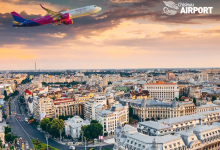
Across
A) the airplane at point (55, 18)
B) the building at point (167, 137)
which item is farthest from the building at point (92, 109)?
the airplane at point (55, 18)

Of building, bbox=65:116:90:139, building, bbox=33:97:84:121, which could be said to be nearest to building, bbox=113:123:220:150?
building, bbox=65:116:90:139

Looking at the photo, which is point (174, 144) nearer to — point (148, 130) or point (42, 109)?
point (148, 130)

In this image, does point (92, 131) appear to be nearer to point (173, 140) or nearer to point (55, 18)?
point (173, 140)

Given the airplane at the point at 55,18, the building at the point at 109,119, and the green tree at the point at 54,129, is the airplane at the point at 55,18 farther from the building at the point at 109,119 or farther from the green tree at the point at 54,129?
the building at the point at 109,119

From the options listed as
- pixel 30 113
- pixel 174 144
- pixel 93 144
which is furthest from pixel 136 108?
pixel 30 113

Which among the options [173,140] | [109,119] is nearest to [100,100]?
[109,119]

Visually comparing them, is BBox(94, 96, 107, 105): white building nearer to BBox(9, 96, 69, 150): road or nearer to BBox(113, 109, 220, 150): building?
BBox(9, 96, 69, 150): road

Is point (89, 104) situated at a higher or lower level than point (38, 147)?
higher
